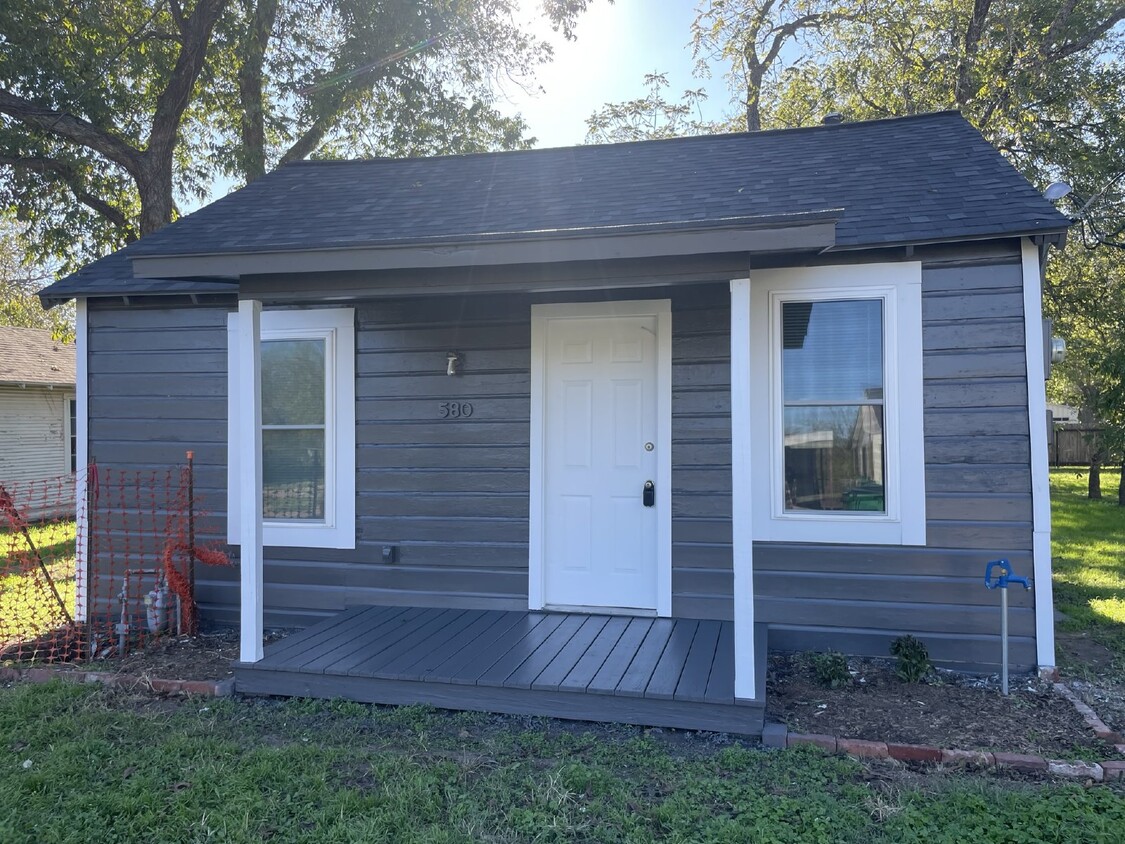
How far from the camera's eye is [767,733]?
3.51m

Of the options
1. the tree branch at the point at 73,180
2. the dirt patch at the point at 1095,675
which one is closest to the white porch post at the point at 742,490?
the dirt patch at the point at 1095,675

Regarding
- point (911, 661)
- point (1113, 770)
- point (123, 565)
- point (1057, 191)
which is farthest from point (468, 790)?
point (1057, 191)

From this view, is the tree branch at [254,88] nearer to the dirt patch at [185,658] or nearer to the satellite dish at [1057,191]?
the dirt patch at [185,658]

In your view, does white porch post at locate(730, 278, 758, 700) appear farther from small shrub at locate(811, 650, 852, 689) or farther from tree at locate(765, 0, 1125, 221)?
tree at locate(765, 0, 1125, 221)

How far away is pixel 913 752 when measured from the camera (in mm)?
3371

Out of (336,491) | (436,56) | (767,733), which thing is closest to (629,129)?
(436,56)

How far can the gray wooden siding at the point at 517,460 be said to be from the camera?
4.44 m

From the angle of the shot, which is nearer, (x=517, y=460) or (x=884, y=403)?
(x=884, y=403)

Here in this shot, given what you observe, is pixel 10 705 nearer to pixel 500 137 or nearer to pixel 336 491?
pixel 336 491

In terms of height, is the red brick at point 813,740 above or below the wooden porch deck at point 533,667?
below

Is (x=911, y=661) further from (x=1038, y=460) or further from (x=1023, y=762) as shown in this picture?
(x=1038, y=460)

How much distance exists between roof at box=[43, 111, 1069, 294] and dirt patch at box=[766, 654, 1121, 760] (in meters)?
2.37

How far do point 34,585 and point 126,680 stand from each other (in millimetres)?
2655

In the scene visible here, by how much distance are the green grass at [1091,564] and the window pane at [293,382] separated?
5.60 metres
